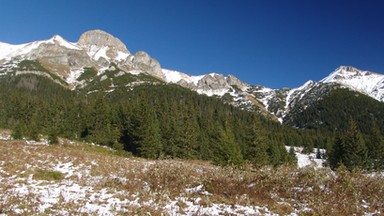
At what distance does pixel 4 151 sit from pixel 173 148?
3477cm

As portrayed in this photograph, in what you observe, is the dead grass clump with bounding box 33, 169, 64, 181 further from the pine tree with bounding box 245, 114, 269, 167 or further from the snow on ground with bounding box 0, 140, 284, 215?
the pine tree with bounding box 245, 114, 269, 167

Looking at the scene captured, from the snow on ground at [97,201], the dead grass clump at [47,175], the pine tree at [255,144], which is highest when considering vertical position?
the pine tree at [255,144]

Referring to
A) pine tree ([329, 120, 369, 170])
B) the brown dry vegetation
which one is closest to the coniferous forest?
pine tree ([329, 120, 369, 170])

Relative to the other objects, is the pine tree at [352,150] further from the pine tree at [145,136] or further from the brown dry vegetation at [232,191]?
the brown dry vegetation at [232,191]

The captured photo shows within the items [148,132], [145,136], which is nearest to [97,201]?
[145,136]

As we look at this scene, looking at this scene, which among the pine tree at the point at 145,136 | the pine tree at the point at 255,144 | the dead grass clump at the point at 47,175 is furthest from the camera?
the pine tree at the point at 145,136

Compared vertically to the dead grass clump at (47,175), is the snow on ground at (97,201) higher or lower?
higher

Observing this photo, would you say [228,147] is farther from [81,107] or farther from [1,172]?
[81,107]

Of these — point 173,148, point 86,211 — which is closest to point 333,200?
point 86,211

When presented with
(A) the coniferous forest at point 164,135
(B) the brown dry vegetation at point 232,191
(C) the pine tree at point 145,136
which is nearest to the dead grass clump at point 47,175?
(B) the brown dry vegetation at point 232,191

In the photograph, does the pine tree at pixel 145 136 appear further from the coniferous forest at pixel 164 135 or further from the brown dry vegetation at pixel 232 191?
the brown dry vegetation at pixel 232 191

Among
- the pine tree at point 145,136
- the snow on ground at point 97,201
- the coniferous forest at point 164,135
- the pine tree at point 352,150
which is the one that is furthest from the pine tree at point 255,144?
the snow on ground at point 97,201

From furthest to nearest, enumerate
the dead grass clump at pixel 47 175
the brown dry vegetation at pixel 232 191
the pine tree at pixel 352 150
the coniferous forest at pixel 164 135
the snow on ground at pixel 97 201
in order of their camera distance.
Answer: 1. the pine tree at pixel 352 150
2. the coniferous forest at pixel 164 135
3. the dead grass clump at pixel 47 175
4. the brown dry vegetation at pixel 232 191
5. the snow on ground at pixel 97 201

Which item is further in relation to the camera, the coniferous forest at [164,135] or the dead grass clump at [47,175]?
the coniferous forest at [164,135]
